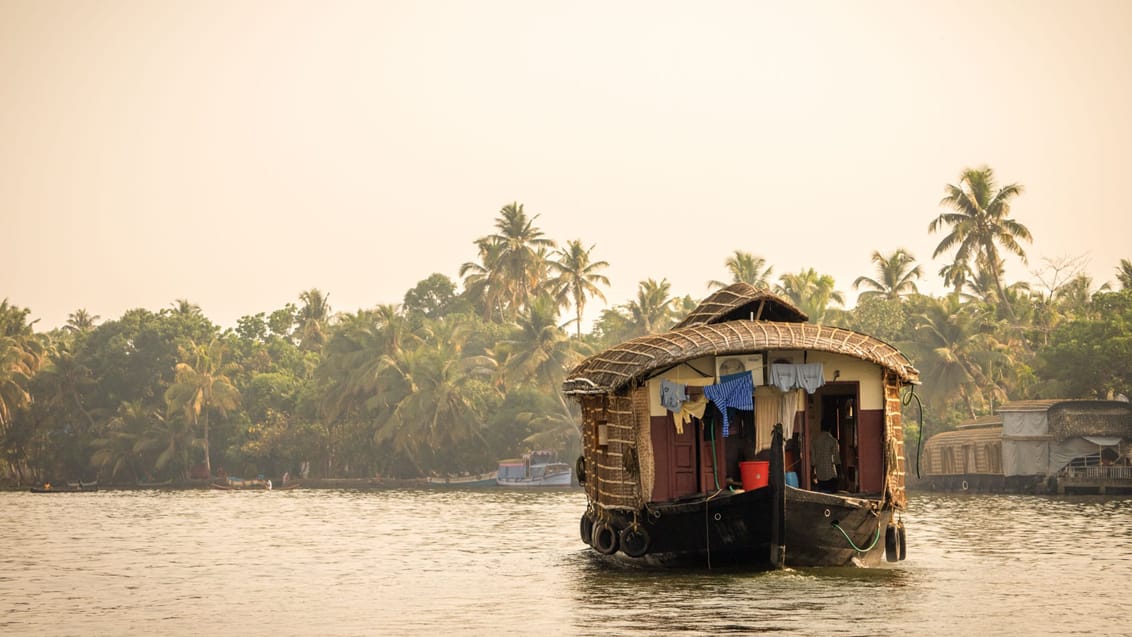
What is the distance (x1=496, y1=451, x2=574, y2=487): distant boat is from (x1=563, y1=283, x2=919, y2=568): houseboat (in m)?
43.7

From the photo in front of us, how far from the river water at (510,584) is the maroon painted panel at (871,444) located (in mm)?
1509

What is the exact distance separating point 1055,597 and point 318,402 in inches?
2302

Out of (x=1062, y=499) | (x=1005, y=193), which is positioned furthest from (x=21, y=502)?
(x=1005, y=193)

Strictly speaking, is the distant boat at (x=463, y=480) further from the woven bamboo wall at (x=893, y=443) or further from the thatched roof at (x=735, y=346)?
the woven bamboo wall at (x=893, y=443)

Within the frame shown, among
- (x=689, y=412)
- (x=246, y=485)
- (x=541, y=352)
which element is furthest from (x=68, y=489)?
(x=689, y=412)

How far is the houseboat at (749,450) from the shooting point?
65.0ft

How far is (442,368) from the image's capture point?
228 ft

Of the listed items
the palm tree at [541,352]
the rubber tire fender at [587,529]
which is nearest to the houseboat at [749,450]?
the rubber tire fender at [587,529]

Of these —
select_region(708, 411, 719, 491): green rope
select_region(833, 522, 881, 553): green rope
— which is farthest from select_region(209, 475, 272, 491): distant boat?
select_region(833, 522, 881, 553): green rope

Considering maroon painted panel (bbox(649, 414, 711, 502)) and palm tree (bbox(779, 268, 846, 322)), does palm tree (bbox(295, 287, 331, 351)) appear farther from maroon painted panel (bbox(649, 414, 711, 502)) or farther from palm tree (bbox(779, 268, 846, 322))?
maroon painted panel (bbox(649, 414, 711, 502))

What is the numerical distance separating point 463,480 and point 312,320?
81.5 ft

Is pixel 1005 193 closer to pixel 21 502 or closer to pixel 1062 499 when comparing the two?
pixel 1062 499

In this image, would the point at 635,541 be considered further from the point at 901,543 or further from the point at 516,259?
the point at 516,259

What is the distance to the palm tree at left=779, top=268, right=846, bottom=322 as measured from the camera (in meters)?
62.6
